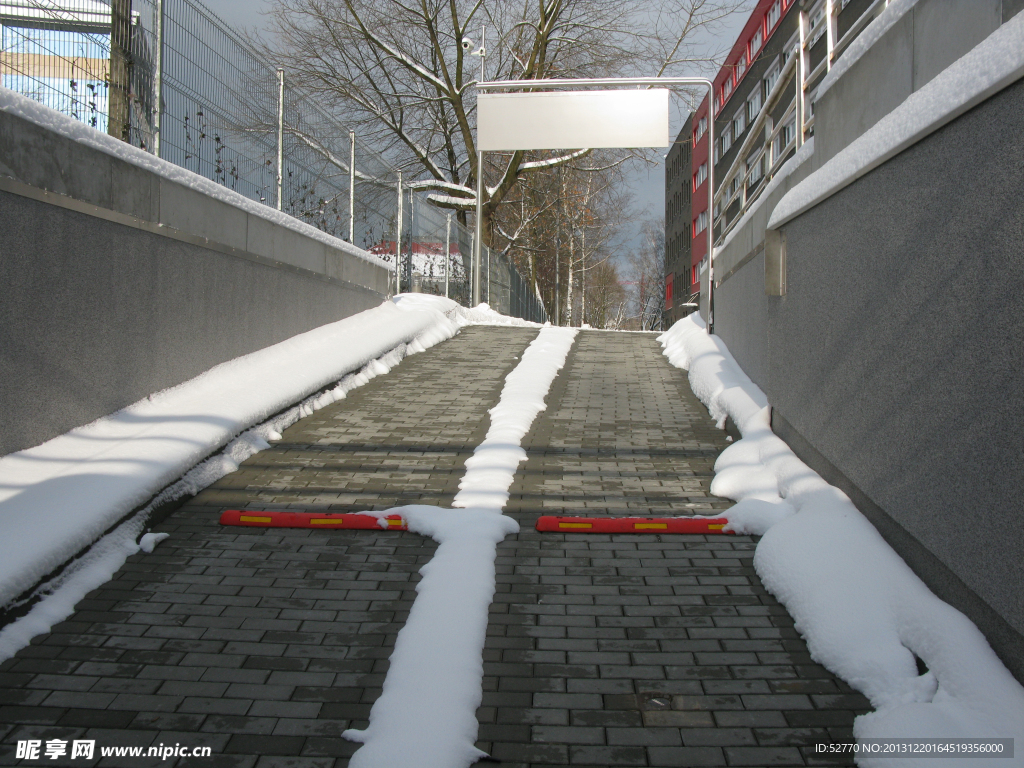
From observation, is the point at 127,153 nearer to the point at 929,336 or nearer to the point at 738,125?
the point at 929,336

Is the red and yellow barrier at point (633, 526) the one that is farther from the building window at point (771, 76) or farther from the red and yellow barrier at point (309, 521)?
the building window at point (771, 76)

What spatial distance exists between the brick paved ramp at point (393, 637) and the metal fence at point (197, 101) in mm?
3237

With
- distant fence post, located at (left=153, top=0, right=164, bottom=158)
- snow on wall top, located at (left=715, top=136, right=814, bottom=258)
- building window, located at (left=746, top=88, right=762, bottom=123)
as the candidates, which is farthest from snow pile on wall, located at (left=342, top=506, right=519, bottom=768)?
building window, located at (left=746, top=88, right=762, bottom=123)

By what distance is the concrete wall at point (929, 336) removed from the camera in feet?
9.27

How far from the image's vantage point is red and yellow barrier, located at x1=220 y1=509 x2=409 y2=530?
15.7 feet

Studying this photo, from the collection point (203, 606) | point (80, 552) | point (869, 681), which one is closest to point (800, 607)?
point (869, 681)

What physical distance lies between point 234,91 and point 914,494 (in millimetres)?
8209

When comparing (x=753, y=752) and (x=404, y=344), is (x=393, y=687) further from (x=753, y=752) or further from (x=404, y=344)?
(x=404, y=344)

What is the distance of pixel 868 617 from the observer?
3.40 m

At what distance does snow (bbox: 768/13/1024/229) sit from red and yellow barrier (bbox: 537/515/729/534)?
2047mm

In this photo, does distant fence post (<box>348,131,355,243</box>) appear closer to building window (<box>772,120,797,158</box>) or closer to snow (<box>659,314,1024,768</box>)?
building window (<box>772,120,797,158</box>)

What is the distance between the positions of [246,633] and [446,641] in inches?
33.9

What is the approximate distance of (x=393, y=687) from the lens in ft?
10.3

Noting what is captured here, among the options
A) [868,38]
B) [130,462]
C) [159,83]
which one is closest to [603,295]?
[159,83]
